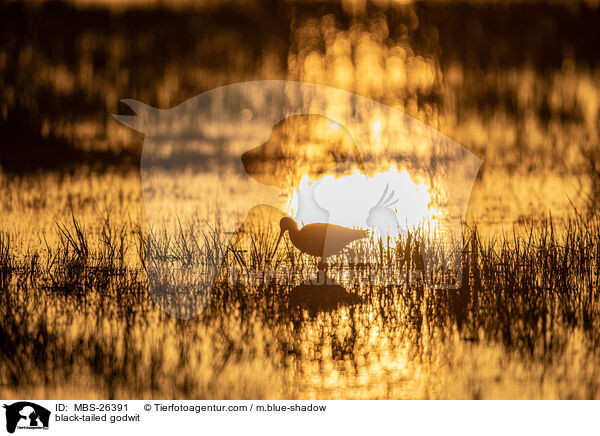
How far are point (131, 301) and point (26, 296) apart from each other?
0.54 metres

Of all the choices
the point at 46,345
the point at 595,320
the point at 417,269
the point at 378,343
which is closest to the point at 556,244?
the point at 417,269

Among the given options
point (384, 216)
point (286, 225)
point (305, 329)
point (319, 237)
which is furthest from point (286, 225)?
point (305, 329)

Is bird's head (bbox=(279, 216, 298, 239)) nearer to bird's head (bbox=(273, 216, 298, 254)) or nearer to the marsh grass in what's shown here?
bird's head (bbox=(273, 216, 298, 254))

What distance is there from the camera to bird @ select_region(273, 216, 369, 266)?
4.45 metres
